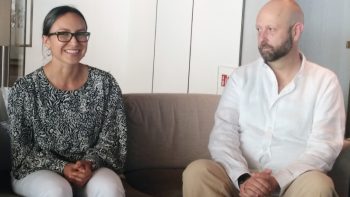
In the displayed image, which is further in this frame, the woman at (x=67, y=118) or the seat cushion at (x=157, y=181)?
the seat cushion at (x=157, y=181)

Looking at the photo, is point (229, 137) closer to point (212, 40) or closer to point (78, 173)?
point (78, 173)

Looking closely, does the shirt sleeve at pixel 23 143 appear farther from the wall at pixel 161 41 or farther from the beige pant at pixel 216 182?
the wall at pixel 161 41

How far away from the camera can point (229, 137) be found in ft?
7.16

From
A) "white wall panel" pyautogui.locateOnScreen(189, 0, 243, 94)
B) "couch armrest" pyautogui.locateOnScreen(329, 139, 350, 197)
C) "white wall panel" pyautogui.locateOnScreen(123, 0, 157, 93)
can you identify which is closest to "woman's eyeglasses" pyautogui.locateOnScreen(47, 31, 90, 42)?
"couch armrest" pyautogui.locateOnScreen(329, 139, 350, 197)

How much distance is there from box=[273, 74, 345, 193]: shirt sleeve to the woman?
2.18 feet

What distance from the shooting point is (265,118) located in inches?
85.5

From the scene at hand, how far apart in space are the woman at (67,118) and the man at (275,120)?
1.23 ft

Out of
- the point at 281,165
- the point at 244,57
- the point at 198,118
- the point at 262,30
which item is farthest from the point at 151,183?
the point at 244,57

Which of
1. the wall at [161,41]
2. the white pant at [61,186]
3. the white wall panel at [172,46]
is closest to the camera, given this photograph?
the white pant at [61,186]

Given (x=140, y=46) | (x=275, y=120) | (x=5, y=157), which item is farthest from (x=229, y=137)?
(x=140, y=46)

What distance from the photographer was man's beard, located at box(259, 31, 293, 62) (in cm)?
214

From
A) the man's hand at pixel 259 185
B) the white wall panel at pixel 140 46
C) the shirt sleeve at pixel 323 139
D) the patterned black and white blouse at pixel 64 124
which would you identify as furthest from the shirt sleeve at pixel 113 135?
the white wall panel at pixel 140 46

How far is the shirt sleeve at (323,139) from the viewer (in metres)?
1.96

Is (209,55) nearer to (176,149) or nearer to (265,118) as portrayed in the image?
(176,149)
